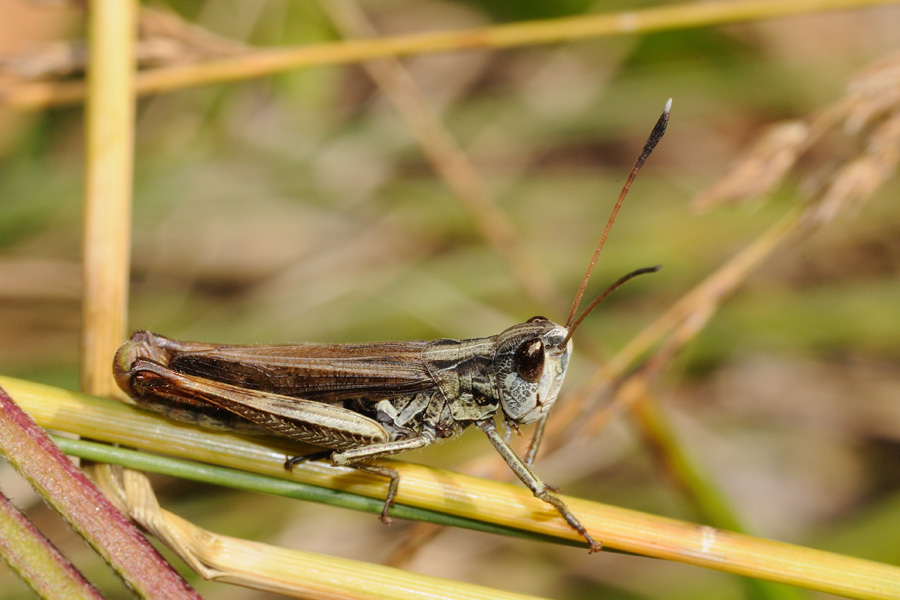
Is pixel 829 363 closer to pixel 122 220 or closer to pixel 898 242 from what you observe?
pixel 898 242

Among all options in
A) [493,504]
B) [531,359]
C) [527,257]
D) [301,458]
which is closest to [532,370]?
[531,359]

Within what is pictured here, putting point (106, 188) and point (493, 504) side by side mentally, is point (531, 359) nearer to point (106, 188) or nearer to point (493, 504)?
point (493, 504)

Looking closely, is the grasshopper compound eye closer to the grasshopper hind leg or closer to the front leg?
the front leg

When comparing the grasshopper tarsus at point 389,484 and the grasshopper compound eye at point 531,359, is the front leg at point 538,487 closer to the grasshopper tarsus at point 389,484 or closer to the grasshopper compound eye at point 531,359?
the grasshopper compound eye at point 531,359

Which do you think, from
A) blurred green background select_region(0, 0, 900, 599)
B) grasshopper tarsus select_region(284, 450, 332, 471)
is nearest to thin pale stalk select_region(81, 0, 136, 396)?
grasshopper tarsus select_region(284, 450, 332, 471)

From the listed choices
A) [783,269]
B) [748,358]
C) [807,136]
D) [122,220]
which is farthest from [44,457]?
[783,269]

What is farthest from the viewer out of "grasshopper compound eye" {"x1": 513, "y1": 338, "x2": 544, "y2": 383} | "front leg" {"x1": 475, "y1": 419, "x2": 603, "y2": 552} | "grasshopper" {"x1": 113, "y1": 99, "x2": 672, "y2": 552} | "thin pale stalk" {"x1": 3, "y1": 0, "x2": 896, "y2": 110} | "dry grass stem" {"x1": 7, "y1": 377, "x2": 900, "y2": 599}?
"thin pale stalk" {"x1": 3, "y1": 0, "x2": 896, "y2": 110}

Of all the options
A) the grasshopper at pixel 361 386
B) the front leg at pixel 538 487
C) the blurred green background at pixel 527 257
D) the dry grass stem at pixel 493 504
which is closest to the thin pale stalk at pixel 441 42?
the grasshopper at pixel 361 386

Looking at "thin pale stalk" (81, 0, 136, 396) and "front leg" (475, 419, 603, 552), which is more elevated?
"thin pale stalk" (81, 0, 136, 396)
